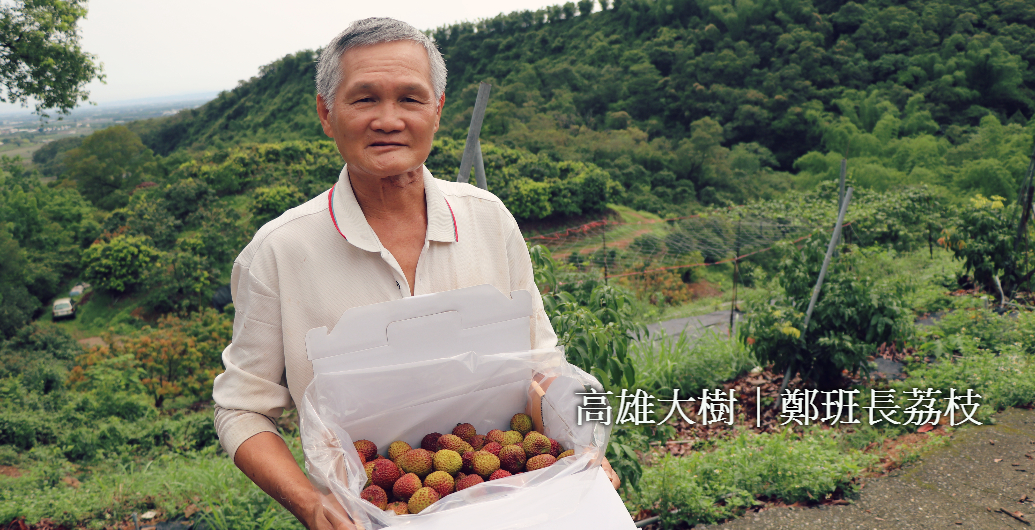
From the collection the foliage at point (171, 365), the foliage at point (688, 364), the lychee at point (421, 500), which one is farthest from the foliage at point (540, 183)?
the lychee at point (421, 500)

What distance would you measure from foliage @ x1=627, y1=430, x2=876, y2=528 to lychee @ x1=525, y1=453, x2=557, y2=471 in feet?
7.08

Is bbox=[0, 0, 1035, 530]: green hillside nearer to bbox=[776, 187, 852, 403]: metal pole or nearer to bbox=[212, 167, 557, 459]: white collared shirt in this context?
bbox=[776, 187, 852, 403]: metal pole

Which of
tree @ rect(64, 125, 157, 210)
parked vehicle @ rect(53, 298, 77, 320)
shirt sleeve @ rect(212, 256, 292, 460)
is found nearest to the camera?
shirt sleeve @ rect(212, 256, 292, 460)

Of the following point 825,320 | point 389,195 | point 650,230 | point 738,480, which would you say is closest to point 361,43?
point 389,195

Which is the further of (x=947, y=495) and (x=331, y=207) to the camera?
(x=947, y=495)

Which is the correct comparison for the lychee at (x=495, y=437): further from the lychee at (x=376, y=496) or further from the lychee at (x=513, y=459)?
the lychee at (x=376, y=496)

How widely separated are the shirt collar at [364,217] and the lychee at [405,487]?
37cm

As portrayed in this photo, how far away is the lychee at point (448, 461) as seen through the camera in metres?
0.95

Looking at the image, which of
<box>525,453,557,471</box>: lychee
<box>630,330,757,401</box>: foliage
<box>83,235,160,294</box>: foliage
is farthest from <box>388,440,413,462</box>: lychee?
<box>83,235,160,294</box>: foliage

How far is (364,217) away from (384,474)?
42cm

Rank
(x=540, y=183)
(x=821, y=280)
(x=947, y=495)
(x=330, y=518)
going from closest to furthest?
1. (x=330, y=518)
2. (x=947, y=495)
3. (x=821, y=280)
4. (x=540, y=183)

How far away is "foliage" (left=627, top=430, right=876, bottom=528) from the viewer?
9.37 ft

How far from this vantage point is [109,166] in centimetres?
2677

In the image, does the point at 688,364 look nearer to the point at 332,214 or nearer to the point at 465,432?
the point at 465,432
